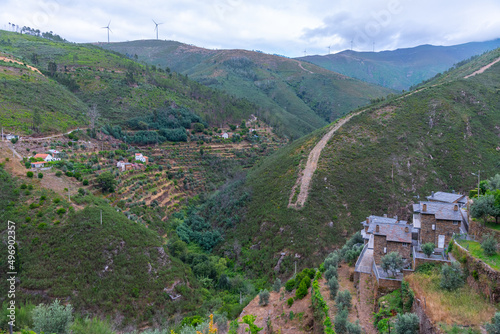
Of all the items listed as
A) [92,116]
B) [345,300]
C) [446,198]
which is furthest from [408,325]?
[92,116]

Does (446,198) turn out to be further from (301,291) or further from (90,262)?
(90,262)

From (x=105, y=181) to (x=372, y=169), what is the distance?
3439cm

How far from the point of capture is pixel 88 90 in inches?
2576

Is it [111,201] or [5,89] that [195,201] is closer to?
[111,201]

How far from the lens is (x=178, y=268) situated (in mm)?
27688

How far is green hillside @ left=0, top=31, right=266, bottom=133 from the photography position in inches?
1890

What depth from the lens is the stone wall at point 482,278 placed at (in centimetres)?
1000

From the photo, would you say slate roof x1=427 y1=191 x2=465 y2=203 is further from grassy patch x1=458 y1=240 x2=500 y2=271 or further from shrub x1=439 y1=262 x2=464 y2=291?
shrub x1=439 y1=262 x2=464 y2=291

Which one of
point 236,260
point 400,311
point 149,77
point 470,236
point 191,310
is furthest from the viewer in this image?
point 149,77

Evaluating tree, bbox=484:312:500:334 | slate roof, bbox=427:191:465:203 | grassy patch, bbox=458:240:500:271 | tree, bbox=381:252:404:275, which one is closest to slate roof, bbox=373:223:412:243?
tree, bbox=381:252:404:275

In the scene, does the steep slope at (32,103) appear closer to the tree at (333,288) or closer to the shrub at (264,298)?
the shrub at (264,298)

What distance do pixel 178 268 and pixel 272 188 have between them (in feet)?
60.1

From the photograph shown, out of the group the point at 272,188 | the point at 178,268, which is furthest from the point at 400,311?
the point at 272,188

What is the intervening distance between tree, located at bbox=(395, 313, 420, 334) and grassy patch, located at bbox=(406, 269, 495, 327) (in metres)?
0.50
